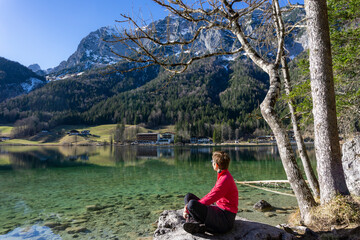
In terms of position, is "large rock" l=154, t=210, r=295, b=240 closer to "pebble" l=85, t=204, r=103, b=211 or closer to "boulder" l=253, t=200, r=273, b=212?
"boulder" l=253, t=200, r=273, b=212

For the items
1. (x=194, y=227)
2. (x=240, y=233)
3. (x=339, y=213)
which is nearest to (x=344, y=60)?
(x=339, y=213)

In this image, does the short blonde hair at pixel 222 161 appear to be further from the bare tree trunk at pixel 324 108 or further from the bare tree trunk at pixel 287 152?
the bare tree trunk at pixel 324 108

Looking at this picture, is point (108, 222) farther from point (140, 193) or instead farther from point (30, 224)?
point (140, 193)

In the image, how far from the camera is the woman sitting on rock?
4.66m

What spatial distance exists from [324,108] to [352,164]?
6.66m

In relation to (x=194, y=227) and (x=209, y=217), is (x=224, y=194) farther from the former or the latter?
(x=194, y=227)

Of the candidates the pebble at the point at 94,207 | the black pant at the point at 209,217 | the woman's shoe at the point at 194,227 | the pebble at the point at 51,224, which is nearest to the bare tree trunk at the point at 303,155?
the black pant at the point at 209,217

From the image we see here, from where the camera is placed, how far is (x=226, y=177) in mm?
4840

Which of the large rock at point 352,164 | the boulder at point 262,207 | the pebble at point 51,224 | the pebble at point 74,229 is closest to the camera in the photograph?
the large rock at point 352,164

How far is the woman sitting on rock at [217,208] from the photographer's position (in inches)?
183

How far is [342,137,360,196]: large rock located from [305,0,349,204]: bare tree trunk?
5.81 metres

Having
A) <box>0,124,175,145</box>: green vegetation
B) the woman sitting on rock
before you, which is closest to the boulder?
the woman sitting on rock

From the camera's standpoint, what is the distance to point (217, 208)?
4918 millimetres

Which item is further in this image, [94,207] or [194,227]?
[94,207]
